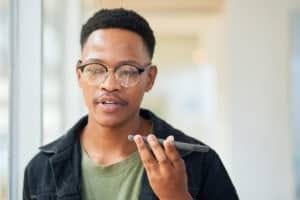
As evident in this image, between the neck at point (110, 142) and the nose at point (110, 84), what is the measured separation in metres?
0.10

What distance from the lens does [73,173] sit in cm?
99

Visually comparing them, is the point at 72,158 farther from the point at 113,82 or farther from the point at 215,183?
the point at 215,183

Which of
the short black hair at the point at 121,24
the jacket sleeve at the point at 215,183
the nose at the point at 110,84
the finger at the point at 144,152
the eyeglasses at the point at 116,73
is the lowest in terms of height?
the jacket sleeve at the point at 215,183

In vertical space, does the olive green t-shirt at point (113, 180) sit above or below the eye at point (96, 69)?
below

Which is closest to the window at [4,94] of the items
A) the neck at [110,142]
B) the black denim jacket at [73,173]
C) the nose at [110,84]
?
the black denim jacket at [73,173]

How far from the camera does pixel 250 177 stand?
248 cm

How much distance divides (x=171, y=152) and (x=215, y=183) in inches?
10.4

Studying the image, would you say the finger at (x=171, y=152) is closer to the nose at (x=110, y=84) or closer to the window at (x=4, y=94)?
the nose at (x=110, y=84)

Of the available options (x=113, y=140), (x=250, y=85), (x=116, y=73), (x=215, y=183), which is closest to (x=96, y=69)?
(x=116, y=73)

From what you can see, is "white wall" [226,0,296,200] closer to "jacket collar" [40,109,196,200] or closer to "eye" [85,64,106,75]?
"jacket collar" [40,109,196,200]

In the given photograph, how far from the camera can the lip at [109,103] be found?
92 centimetres

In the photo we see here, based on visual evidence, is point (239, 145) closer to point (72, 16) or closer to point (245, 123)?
point (245, 123)

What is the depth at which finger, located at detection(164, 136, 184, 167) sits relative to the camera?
2.60 ft

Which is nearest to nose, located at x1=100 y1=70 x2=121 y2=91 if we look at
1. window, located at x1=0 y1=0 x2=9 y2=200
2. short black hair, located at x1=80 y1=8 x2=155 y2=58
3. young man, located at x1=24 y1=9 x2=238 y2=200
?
young man, located at x1=24 y1=9 x2=238 y2=200
